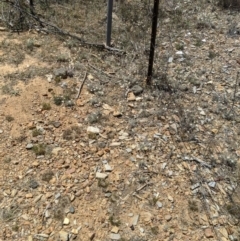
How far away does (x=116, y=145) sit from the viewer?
13.6ft

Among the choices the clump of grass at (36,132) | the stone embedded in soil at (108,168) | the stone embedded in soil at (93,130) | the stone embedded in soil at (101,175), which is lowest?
the stone embedded in soil at (101,175)

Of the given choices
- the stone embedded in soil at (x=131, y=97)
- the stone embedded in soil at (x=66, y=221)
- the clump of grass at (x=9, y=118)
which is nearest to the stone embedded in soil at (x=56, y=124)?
the clump of grass at (x=9, y=118)

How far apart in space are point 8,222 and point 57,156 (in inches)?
36.3

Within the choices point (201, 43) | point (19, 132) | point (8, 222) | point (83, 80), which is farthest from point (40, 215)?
point (201, 43)

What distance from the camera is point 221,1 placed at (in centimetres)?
694

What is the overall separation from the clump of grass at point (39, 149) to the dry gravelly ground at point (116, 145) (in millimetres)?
12

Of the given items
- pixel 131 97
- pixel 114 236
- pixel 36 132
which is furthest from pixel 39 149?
pixel 131 97

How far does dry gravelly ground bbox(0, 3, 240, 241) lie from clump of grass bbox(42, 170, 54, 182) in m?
0.01

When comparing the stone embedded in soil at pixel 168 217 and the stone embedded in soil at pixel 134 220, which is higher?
the stone embedded in soil at pixel 168 217

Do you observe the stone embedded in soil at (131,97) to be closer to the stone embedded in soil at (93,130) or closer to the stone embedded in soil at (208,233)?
the stone embedded in soil at (93,130)

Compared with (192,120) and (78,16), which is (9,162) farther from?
(78,16)

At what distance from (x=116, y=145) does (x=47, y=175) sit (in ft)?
2.94

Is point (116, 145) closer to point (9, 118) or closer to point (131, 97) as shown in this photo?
point (131, 97)

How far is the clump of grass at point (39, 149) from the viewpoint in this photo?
398cm
